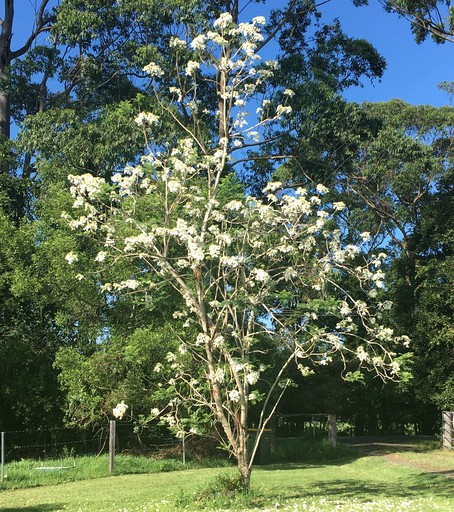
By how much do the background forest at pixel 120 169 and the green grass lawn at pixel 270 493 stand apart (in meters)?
2.93

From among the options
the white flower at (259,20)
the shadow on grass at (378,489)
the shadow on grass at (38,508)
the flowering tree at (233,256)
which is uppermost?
the white flower at (259,20)

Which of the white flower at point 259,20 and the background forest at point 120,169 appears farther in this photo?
the background forest at point 120,169

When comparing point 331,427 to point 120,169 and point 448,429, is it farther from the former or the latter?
point 120,169

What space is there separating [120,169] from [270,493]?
1102 centimetres

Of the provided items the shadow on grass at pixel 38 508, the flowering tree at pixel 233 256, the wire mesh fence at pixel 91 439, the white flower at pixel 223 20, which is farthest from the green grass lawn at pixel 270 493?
the white flower at pixel 223 20

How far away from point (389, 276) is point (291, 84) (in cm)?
1208

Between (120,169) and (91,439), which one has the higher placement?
(120,169)

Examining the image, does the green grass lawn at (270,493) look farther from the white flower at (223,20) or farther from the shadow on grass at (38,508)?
the white flower at (223,20)

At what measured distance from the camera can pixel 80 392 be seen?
16484 mm

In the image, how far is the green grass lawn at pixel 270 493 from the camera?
8.93m

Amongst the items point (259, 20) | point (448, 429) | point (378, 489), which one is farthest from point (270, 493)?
point (448, 429)

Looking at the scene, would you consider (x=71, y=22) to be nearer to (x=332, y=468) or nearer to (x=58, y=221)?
(x=58, y=221)

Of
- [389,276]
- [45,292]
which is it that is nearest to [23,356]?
[45,292]

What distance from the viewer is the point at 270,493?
1045 centimetres
